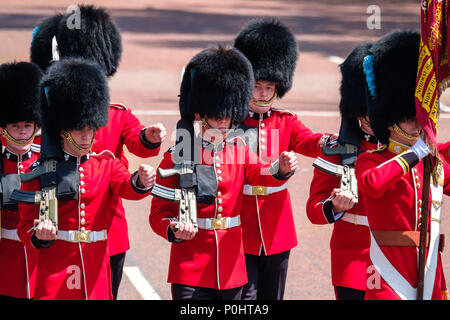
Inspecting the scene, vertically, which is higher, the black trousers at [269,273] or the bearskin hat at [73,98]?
the bearskin hat at [73,98]

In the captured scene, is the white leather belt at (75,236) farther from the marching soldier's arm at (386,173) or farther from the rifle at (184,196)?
the marching soldier's arm at (386,173)

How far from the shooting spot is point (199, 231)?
4953 mm

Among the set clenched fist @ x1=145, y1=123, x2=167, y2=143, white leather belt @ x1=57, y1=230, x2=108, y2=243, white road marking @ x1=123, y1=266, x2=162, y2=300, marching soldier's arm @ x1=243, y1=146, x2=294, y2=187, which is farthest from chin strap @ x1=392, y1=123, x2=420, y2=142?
white road marking @ x1=123, y1=266, x2=162, y2=300

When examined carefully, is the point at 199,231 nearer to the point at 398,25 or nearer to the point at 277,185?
the point at 277,185

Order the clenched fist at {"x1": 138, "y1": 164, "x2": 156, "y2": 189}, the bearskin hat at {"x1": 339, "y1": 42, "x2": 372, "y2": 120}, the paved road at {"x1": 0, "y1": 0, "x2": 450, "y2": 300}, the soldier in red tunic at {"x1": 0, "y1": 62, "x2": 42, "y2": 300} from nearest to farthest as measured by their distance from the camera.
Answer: the clenched fist at {"x1": 138, "y1": 164, "x2": 156, "y2": 189}
the soldier in red tunic at {"x1": 0, "y1": 62, "x2": 42, "y2": 300}
the bearskin hat at {"x1": 339, "y1": 42, "x2": 372, "y2": 120}
the paved road at {"x1": 0, "y1": 0, "x2": 450, "y2": 300}

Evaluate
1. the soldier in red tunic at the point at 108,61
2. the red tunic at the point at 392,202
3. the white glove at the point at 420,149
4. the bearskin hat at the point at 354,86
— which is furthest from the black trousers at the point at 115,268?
the white glove at the point at 420,149

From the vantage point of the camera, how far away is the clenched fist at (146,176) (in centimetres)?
453

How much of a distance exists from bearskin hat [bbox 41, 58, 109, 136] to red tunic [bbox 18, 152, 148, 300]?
18 cm

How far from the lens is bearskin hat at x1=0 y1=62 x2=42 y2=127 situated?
207 inches

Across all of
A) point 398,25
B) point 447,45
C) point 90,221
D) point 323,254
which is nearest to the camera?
point 447,45

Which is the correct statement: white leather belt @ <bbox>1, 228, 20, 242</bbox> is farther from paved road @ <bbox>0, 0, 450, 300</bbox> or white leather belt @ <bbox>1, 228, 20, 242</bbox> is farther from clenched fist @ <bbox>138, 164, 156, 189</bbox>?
paved road @ <bbox>0, 0, 450, 300</bbox>

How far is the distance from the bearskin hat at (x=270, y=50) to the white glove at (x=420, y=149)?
1.41 meters

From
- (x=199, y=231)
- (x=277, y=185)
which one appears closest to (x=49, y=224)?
(x=199, y=231)

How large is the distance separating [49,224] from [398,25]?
14001 mm
